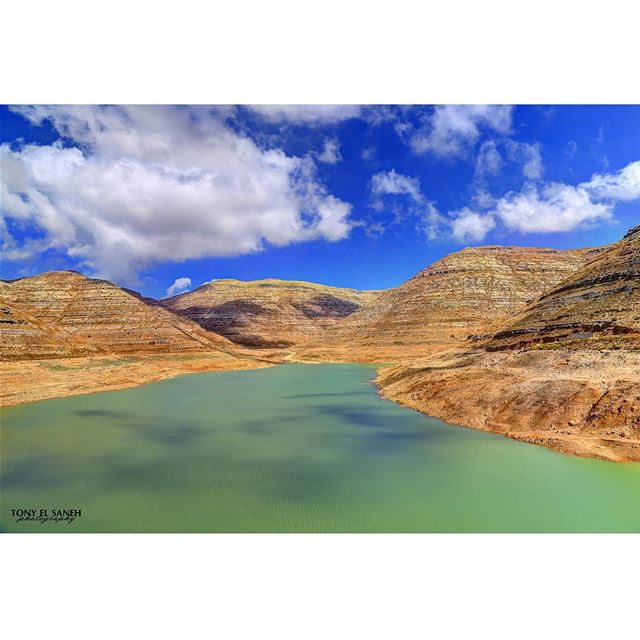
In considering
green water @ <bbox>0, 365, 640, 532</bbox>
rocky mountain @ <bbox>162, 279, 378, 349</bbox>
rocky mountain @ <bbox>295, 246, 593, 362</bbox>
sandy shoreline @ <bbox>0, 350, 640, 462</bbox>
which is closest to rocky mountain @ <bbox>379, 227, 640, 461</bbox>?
sandy shoreline @ <bbox>0, 350, 640, 462</bbox>

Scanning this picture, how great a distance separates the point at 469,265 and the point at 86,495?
8771 centimetres

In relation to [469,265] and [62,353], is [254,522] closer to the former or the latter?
[62,353]

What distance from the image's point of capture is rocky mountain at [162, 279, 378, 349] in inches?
4500

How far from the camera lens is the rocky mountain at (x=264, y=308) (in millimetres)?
114312

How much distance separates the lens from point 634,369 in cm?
1628

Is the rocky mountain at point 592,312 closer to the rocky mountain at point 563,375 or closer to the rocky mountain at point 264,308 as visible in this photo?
the rocky mountain at point 563,375

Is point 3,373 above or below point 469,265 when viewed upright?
below

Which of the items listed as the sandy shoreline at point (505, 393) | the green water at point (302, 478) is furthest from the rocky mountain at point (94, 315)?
the green water at point (302, 478)

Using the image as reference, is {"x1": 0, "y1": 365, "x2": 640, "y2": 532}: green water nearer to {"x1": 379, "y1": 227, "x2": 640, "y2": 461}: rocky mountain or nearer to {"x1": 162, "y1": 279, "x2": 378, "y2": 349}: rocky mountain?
{"x1": 379, "y1": 227, "x2": 640, "y2": 461}: rocky mountain

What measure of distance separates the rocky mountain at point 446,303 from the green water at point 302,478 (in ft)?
157

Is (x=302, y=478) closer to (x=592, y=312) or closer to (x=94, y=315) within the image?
(x=592, y=312)

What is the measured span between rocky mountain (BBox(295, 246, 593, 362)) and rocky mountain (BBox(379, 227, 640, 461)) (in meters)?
34.0

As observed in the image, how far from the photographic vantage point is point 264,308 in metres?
127

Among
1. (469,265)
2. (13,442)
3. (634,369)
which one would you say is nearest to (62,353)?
(13,442)
